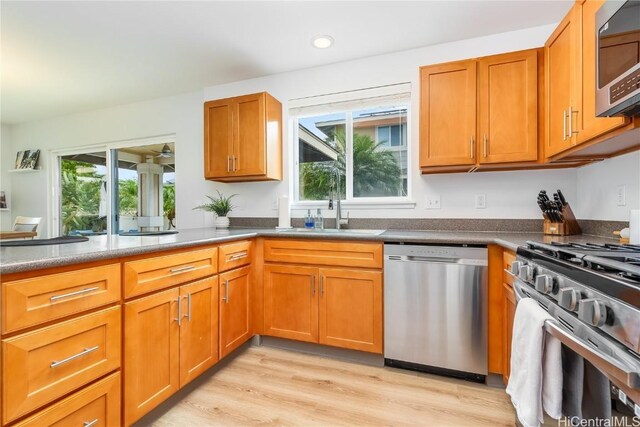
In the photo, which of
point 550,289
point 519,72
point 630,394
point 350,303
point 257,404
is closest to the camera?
point 630,394

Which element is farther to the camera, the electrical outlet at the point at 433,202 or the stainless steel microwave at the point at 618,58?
the electrical outlet at the point at 433,202

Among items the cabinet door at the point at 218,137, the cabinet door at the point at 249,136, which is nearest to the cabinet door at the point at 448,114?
the cabinet door at the point at 249,136

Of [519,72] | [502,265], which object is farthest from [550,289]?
[519,72]

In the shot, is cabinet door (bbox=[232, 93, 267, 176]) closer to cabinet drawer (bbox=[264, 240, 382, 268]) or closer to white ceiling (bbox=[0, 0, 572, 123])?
white ceiling (bbox=[0, 0, 572, 123])

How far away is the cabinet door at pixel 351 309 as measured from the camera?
205 cm

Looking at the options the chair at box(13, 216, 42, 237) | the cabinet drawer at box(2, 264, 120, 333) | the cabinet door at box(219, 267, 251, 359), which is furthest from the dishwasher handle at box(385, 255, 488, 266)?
the chair at box(13, 216, 42, 237)

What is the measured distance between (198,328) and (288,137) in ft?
6.24

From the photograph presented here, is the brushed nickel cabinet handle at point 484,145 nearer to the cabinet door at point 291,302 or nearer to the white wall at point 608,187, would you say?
the white wall at point 608,187

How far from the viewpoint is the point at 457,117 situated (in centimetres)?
212

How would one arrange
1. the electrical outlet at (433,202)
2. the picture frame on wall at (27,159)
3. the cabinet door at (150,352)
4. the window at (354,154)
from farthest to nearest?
the picture frame on wall at (27,159) < the window at (354,154) < the electrical outlet at (433,202) < the cabinet door at (150,352)

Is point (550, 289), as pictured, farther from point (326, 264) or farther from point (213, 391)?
point (213, 391)

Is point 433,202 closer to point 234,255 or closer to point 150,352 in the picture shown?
point 234,255

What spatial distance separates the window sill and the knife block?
94 centimetres

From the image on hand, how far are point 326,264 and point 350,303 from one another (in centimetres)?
32
